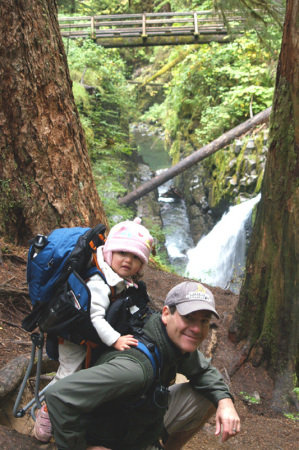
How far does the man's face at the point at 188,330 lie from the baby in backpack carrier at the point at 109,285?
0.72ft

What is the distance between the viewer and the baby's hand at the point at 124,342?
1.98 meters

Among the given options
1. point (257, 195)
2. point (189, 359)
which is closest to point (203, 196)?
point (257, 195)

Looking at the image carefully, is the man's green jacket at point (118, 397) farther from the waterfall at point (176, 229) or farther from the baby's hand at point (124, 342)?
the waterfall at point (176, 229)

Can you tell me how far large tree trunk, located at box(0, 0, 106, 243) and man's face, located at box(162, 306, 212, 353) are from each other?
313cm

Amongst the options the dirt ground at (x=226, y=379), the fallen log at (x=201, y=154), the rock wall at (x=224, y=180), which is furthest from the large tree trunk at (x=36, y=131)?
the rock wall at (x=224, y=180)

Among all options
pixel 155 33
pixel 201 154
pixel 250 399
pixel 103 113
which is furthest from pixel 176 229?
pixel 250 399

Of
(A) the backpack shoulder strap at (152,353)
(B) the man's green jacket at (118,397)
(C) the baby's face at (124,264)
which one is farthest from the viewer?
(C) the baby's face at (124,264)

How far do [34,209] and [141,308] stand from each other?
9.89 feet

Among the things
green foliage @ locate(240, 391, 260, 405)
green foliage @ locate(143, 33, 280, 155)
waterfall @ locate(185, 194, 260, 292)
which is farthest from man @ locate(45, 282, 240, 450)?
green foliage @ locate(143, 33, 280, 155)

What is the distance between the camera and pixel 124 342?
200 cm

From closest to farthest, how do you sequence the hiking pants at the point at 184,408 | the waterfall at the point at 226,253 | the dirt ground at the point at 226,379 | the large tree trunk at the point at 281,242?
the hiking pants at the point at 184,408
the dirt ground at the point at 226,379
the large tree trunk at the point at 281,242
the waterfall at the point at 226,253

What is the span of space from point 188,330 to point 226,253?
956cm

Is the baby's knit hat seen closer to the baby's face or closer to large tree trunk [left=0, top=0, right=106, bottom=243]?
the baby's face

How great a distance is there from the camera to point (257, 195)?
11.8 metres
